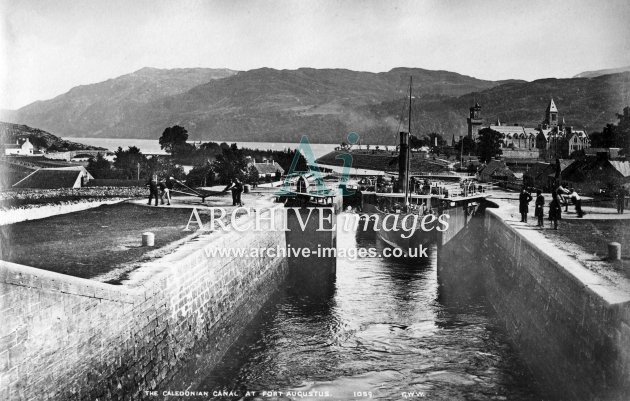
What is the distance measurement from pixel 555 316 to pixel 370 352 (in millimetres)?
5480

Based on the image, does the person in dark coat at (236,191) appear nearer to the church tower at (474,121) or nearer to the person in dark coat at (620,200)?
the person in dark coat at (620,200)

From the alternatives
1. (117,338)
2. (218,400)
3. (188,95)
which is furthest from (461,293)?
(188,95)

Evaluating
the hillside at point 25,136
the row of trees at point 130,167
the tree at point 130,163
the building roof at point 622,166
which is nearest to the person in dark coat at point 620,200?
the building roof at point 622,166

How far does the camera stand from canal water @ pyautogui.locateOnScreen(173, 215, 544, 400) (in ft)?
52.9

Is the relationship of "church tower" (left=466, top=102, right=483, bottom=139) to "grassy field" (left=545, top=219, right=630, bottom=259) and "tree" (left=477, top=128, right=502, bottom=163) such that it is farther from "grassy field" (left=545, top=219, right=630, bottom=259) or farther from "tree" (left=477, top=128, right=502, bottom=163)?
"grassy field" (left=545, top=219, right=630, bottom=259)

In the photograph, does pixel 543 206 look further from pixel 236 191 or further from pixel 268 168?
pixel 268 168

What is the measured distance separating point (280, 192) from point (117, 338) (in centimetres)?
2269

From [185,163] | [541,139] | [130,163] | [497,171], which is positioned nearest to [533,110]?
[541,139]

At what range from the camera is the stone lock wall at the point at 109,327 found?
30.7 ft

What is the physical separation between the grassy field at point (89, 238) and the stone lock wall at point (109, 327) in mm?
1254

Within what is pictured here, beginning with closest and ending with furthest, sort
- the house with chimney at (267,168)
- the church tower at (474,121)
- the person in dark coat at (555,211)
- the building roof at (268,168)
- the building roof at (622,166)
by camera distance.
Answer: the person in dark coat at (555,211) → the building roof at (622,166) → the house with chimney at (267,168) → the building roof at (268,168) → the church tower at (474,121)

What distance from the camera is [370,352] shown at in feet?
62.0

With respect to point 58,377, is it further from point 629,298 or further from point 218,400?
point 629,298

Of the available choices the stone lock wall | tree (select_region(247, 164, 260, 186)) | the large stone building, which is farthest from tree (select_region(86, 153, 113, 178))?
the large stone building
